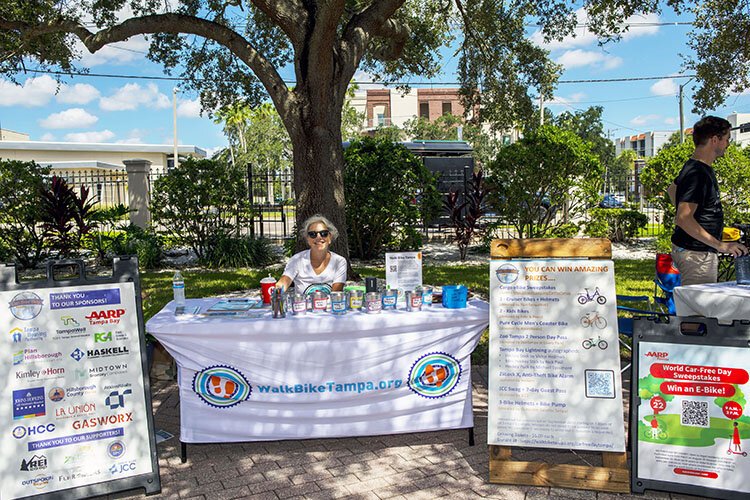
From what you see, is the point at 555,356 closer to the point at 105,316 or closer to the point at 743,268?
the point at 743,268

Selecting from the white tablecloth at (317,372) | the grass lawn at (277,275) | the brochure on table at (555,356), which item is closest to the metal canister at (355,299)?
the white tablecloth at (317,372)

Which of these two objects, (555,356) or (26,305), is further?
(555,356)

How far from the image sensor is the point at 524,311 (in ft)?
10.9

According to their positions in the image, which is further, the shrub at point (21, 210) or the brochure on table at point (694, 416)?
the shrub at point (21, 210)

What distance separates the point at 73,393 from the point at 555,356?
267cm

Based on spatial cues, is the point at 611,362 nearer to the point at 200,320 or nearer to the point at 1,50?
the point at 200,320

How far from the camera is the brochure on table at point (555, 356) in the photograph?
3.17 meters

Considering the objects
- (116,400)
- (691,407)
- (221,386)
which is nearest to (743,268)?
(691,407)

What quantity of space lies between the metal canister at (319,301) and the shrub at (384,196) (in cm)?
737

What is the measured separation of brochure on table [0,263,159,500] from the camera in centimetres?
302

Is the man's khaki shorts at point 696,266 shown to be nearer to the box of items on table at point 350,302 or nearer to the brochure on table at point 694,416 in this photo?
the brochure on table at point 694,416

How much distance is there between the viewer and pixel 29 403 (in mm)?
3041

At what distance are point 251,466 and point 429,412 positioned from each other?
1164 mm

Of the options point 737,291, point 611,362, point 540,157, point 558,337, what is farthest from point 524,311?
point 540,157
